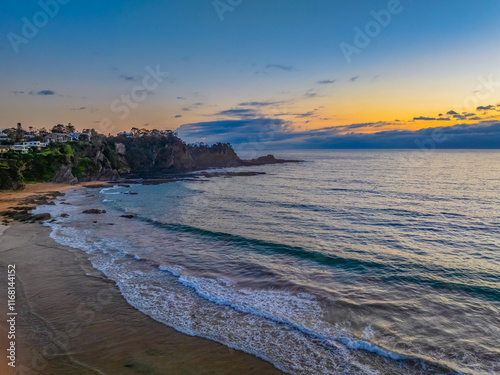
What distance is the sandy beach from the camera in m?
9.22

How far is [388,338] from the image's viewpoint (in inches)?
430

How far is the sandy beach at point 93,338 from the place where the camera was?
30.2ft

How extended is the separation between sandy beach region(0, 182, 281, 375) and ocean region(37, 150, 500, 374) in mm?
729

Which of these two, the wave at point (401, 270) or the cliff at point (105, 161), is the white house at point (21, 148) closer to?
the cliff at point (105, 161)

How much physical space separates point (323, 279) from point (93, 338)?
11560mm

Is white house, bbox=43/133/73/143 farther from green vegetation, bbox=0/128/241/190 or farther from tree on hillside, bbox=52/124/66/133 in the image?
tree on hillside, bbox=52/124/66/133

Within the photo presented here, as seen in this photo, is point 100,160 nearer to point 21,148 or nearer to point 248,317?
point 21,148

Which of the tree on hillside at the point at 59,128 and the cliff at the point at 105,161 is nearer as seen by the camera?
the cliff at the point at 105,161

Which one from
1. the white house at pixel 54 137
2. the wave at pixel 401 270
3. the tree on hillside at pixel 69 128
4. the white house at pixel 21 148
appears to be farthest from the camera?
the tree on hillside at pixel 69 128

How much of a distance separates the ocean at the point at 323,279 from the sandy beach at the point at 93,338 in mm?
729

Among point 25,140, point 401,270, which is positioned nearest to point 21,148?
point 25,140

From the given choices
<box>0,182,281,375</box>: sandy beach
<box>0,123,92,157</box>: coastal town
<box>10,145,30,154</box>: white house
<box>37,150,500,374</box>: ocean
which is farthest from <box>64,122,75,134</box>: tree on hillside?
<box>0,182,281,375</box>: sandy beach

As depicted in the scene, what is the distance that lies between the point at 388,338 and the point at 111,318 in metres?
11.1

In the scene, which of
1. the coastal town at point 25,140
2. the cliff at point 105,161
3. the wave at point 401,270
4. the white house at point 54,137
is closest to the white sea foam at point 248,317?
the wave at point 401,270
